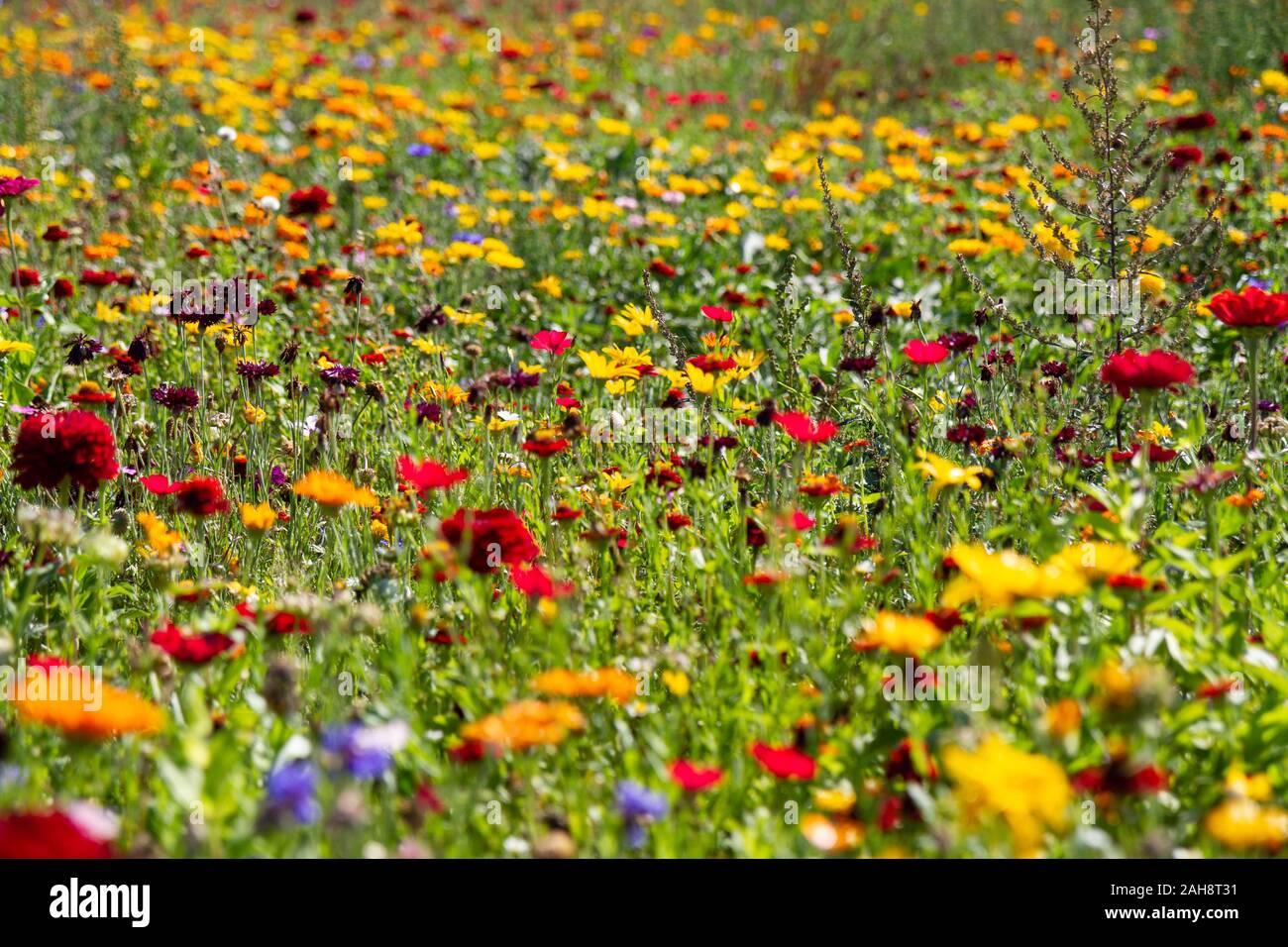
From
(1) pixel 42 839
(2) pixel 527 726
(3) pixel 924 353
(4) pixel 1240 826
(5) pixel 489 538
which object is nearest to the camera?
(1) pixel 42 839

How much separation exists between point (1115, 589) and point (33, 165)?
5.01m

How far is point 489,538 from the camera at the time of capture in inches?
79.2

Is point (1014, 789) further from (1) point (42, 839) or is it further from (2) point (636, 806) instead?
(1) point (42, 839)

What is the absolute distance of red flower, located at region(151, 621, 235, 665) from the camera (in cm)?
171

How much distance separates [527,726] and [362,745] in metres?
0.22

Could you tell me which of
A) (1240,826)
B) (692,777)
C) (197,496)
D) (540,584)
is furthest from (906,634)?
(197,496)

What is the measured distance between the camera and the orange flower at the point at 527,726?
5.10 feet

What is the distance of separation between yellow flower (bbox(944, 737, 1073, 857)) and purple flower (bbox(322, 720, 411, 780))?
664mm

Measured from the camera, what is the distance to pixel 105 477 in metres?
2.29

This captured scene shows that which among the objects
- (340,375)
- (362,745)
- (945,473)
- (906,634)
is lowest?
(362,745)

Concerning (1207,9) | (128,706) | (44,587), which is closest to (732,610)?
(128,706)

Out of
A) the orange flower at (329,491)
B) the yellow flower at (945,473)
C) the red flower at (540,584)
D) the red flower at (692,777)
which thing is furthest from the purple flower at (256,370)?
the red flower at (692,777)

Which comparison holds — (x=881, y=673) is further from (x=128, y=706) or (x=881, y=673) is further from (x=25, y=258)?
(x=25, y=258)

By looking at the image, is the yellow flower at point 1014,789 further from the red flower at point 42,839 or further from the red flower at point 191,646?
the red flower at point 191,646
